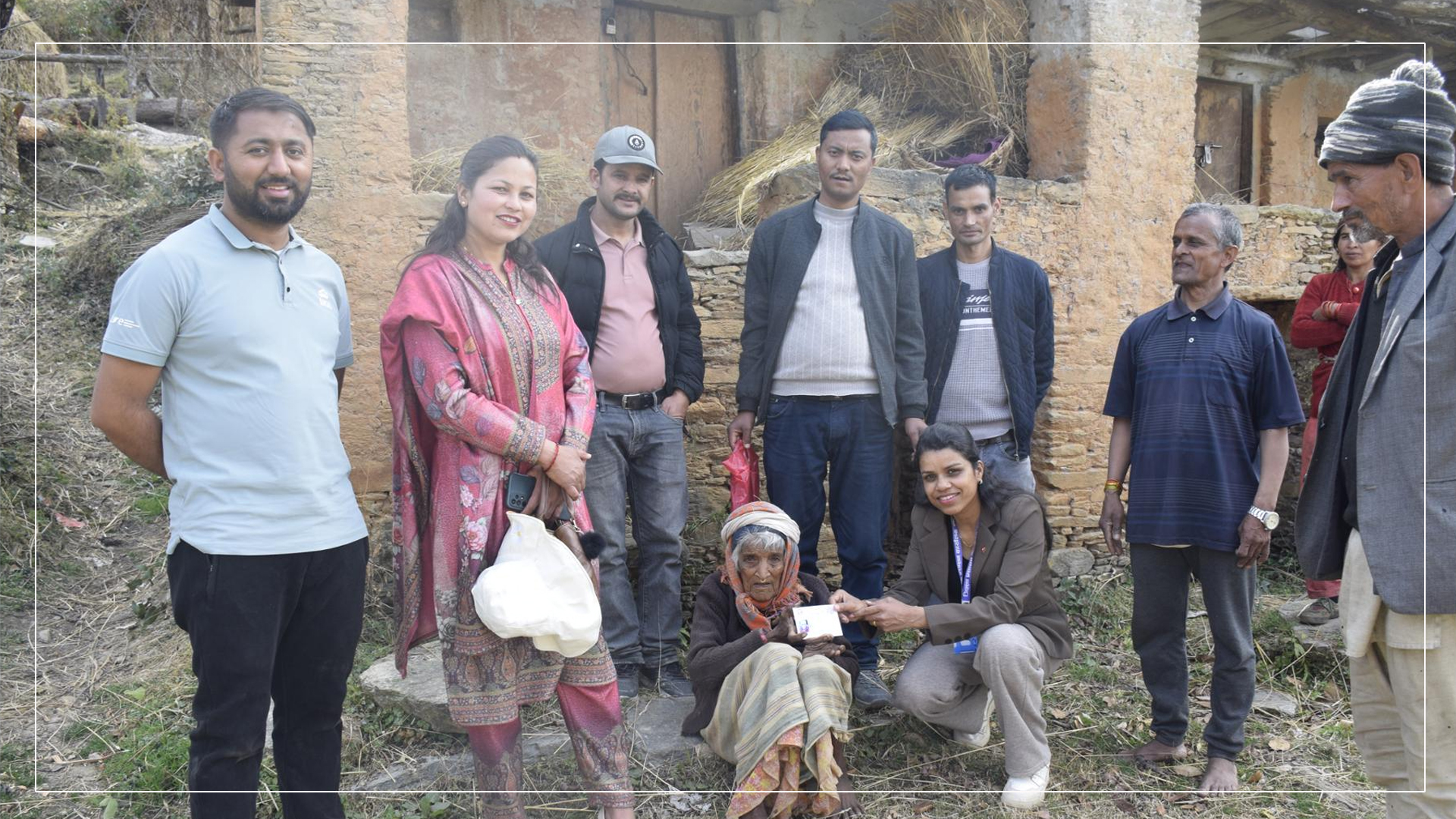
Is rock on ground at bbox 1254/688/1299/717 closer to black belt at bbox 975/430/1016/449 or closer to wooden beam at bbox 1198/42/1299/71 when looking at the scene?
black belt at bbox 975/430/1016/449

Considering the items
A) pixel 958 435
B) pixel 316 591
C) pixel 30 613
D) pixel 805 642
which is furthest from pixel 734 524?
pixel 30 613

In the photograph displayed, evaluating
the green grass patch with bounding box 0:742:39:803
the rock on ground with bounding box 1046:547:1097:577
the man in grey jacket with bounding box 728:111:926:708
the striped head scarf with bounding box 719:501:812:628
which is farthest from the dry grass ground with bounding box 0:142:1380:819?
the man in grey jacket with bounding box 728:111:926:708

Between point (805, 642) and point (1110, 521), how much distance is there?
124 centimetres

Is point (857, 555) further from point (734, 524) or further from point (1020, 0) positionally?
point (1020, 0)

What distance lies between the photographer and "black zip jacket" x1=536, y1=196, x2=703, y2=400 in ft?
11.8

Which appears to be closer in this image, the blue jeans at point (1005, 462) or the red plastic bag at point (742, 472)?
the red plastic bag at point (742, 472)

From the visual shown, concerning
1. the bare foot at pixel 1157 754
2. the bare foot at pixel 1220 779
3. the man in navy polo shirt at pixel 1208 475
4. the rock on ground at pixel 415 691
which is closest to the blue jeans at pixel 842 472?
the man in navy polo shirt at pixel 1208 475

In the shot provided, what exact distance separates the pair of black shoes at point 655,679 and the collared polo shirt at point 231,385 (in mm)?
1518

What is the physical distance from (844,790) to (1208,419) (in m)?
1.73

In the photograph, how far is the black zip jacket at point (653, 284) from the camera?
360 centimetres

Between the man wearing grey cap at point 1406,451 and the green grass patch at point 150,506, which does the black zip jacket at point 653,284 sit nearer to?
the man wearing grey cap at point 1406,451

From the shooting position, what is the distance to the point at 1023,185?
5.34m

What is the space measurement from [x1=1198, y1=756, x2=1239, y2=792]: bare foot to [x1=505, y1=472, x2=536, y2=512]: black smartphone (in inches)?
95.1

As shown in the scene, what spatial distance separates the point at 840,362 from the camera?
376 cm
